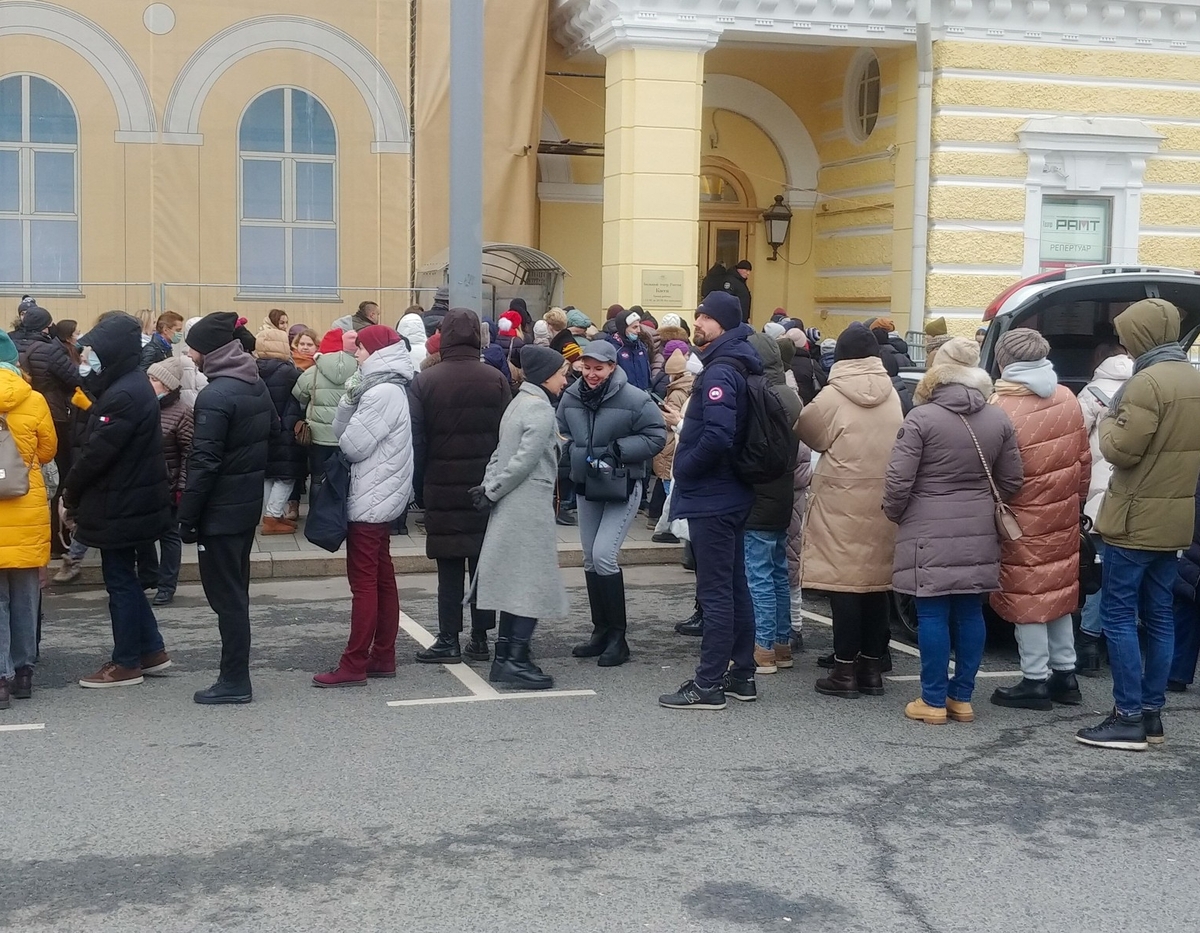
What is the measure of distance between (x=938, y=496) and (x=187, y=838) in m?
3.51

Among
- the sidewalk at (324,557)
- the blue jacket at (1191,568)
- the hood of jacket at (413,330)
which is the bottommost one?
the sidewalk at (324,557)

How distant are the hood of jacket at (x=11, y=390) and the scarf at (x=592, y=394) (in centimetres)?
272

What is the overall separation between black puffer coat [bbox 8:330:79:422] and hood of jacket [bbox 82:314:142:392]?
231cm

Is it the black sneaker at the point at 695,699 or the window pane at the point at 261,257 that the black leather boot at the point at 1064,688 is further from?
the window pane at the point at 261,257

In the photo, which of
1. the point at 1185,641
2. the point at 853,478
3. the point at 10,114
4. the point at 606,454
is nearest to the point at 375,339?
the point at 606,454

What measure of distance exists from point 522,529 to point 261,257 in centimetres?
868

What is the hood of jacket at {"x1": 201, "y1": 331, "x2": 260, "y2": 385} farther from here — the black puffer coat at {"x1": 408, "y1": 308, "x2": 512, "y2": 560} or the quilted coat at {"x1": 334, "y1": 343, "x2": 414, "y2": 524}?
the black puffer coat at {"x1": 408, "y1": 308, "x2": 512, "y2": 560}

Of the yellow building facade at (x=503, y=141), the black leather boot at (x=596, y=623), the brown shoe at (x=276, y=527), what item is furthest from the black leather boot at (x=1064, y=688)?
the yellow building facade at (x=503, y=141)

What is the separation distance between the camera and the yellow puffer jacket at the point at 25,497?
669cm

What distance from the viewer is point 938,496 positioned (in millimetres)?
6535

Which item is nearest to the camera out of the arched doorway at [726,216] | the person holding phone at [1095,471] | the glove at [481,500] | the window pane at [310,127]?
the glove at [481,500]

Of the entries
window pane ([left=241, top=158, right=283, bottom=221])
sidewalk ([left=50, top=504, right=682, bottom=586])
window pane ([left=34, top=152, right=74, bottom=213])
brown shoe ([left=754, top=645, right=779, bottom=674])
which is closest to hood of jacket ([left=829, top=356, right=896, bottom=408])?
brown shoe ([left=754, top=645, right=779, bottom=674])

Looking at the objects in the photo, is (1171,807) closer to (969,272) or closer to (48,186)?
(969,272)

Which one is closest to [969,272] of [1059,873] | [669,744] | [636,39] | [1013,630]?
[636,39]
